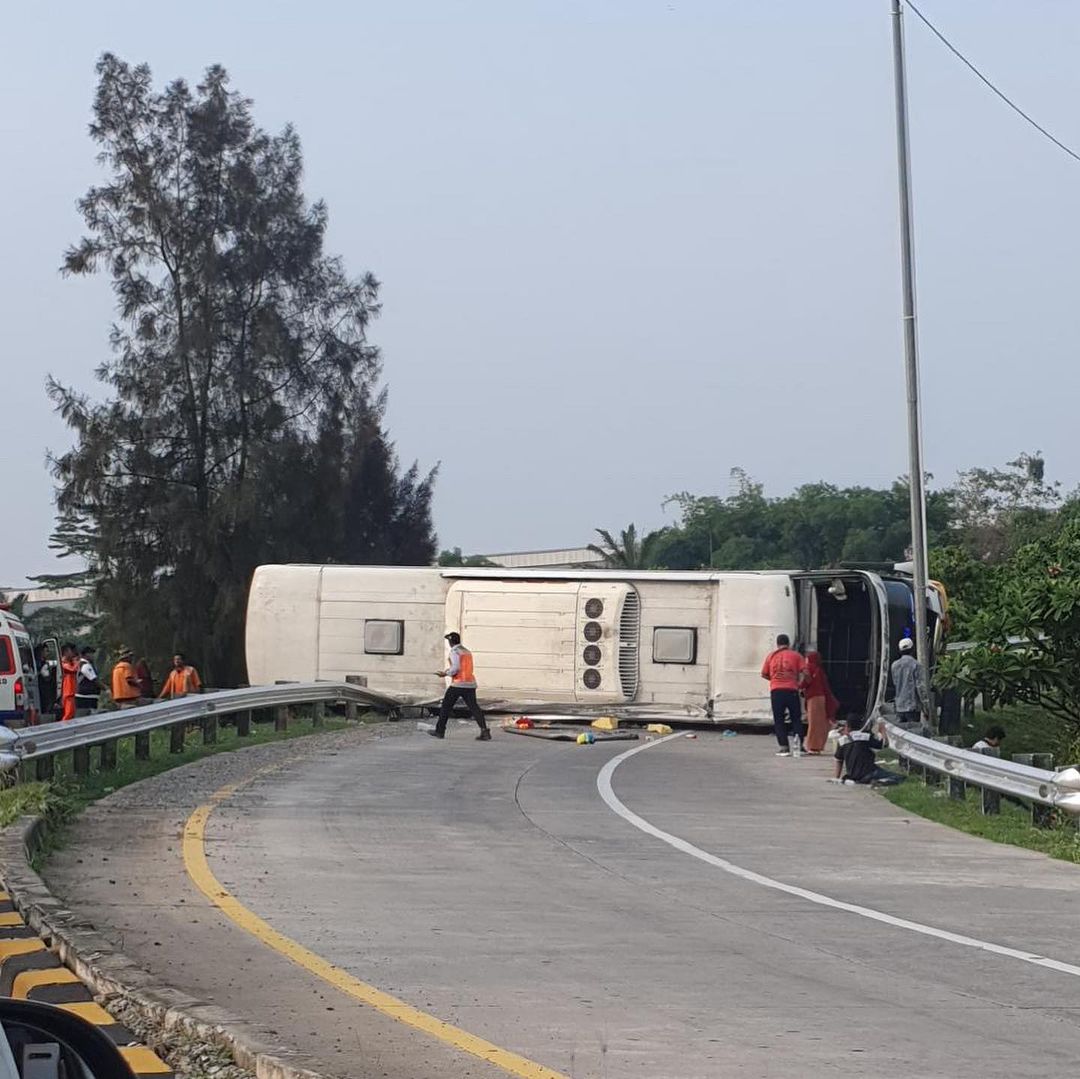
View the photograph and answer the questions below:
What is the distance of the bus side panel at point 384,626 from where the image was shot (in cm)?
3008

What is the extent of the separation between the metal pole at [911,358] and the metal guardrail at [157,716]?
8940 mm

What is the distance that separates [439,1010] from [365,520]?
56857mm

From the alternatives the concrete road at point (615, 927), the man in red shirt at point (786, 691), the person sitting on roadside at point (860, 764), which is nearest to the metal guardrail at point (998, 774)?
the person sitting on roadside at point (860, 764)

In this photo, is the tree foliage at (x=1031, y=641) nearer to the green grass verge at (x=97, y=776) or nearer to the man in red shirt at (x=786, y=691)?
the man in red shirt at (x=786, y=691)

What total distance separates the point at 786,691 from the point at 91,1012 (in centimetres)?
1794

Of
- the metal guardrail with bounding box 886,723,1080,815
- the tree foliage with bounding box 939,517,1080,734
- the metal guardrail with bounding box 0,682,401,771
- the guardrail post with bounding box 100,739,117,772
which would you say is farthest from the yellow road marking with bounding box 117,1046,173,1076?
the tree foliage with bounding box 939,517,1080,734

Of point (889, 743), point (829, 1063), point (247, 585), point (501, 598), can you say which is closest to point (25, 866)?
point (829, 1063)

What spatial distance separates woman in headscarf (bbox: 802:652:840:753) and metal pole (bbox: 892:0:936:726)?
178cm

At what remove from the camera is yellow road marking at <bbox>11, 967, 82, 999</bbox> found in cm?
725

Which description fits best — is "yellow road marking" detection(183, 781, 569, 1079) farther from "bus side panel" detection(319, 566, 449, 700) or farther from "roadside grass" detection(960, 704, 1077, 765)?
"bus side panel" detection(319, 566, 449, 700)

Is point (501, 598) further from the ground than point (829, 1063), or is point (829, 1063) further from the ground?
point (501, 598)

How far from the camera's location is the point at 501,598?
29.2 metres

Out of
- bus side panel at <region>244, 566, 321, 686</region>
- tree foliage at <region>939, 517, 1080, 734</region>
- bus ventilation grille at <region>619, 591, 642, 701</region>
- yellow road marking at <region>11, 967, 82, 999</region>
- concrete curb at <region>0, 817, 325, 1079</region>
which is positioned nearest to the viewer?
concrete curb at <region>0, 817, 325, 1079</region>

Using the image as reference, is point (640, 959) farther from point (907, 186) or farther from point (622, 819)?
point (907, 186)
